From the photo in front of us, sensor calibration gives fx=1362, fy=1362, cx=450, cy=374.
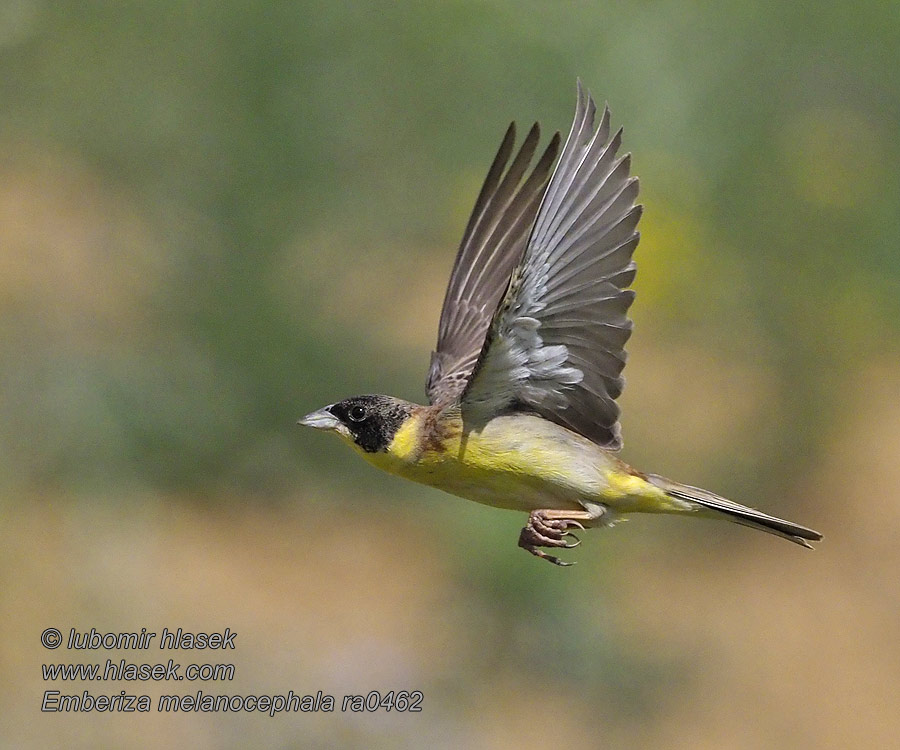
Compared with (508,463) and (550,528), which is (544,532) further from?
(508,463)

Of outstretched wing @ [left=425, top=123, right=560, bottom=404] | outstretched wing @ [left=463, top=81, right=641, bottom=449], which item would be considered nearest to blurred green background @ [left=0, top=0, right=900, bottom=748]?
outstretched wing @ [left=425, top=123, right=560, bottom=404]

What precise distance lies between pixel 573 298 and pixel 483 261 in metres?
1.26

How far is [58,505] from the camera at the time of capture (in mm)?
7176

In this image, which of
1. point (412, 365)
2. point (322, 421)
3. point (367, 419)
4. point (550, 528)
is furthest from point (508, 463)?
point (412, 365)

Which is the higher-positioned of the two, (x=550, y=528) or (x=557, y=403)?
(x=557, y=403)

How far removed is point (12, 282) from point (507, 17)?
3.73 metres

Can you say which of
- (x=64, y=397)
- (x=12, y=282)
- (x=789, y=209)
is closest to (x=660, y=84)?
(x=789, y=209)

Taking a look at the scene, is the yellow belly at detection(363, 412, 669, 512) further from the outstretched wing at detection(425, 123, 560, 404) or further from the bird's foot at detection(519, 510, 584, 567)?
the outstretched wing at detection(425, 123, 560, 404)

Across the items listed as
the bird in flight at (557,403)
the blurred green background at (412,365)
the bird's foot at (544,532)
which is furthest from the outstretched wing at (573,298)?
the blurred green background at (412,365)

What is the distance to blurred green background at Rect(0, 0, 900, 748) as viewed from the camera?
702 centimetres

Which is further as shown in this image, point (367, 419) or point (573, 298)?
point (367, 419)

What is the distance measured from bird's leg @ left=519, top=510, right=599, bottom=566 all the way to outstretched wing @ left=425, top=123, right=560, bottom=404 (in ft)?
2.60

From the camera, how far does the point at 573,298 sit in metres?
3.89

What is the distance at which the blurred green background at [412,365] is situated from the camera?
702 centimetres
